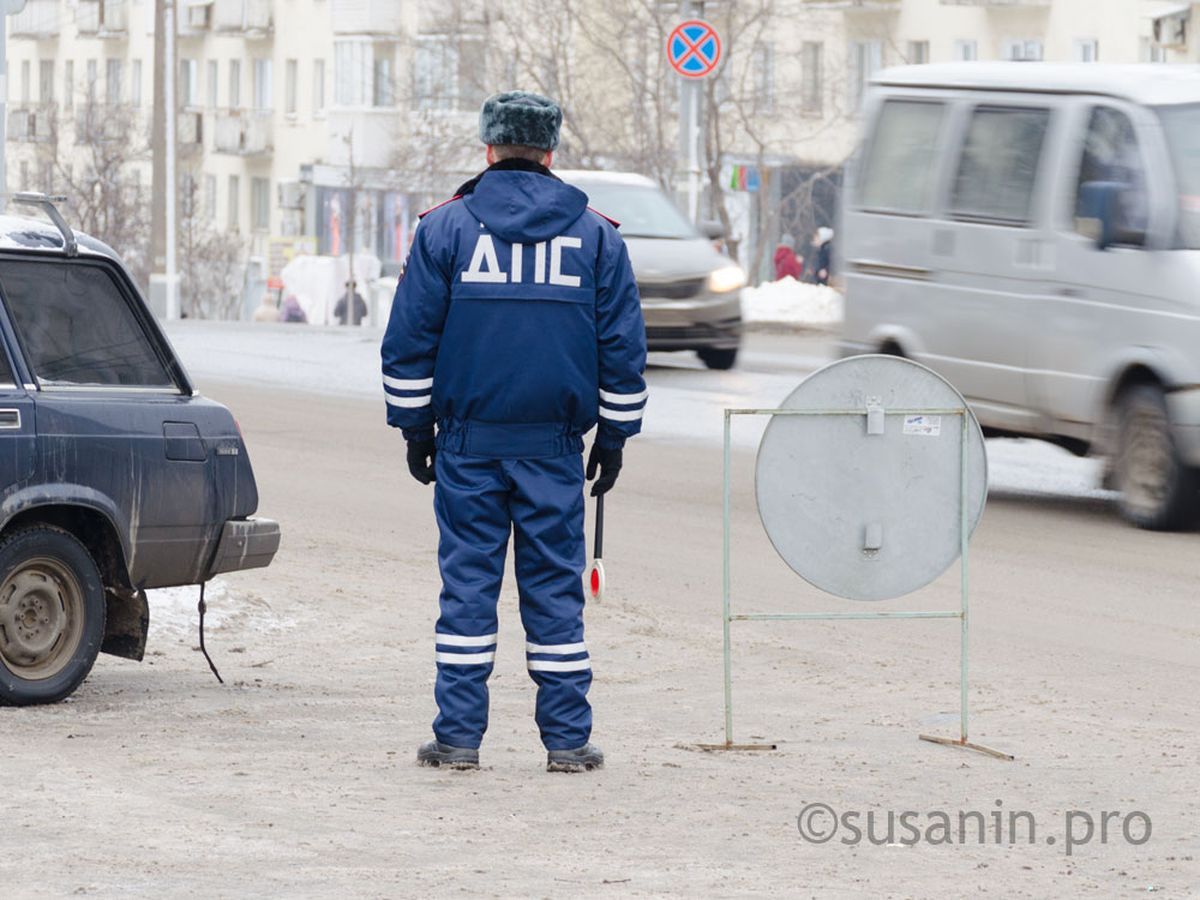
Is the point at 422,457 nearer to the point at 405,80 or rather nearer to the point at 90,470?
the point at 90,470

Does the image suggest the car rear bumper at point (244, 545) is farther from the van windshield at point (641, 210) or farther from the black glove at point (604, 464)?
the van windshield at point (641, 210)

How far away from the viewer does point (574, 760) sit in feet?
24.2

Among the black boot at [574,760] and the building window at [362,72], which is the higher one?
the building window at [362,72]

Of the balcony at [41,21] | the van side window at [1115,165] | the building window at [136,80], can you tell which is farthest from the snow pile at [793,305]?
the balcony at [41,21]

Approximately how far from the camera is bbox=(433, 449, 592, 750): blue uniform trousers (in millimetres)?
7262

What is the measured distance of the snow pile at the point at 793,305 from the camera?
3375 centimetres

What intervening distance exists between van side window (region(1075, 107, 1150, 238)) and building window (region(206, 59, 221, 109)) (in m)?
62.7

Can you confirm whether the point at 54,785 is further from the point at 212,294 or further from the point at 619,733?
the point at 212,294

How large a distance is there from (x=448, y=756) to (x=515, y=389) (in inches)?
40.3

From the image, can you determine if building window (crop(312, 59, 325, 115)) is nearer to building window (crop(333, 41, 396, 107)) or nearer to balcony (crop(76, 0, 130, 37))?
building window (crop(333, 41, 396, 107))

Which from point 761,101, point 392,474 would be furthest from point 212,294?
point 392,474

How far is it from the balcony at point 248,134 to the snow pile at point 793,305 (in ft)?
124

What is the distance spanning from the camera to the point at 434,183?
5266cm

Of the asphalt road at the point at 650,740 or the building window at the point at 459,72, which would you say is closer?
the asphalt road at the point at 650,740
